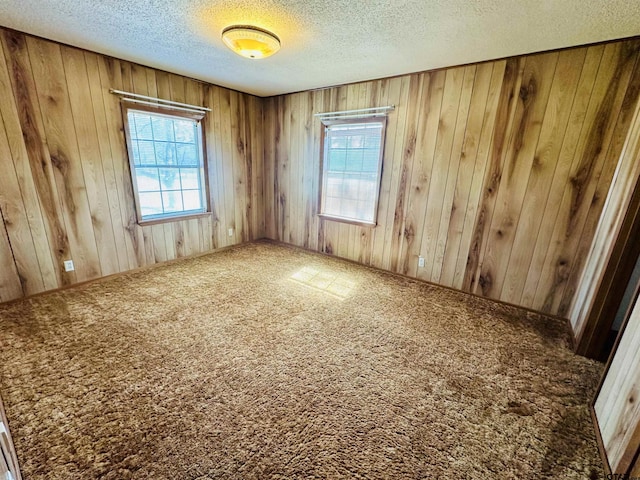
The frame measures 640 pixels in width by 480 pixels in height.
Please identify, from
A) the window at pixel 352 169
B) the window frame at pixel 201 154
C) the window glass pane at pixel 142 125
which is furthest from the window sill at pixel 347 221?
the window glass pane at pixel 142 125

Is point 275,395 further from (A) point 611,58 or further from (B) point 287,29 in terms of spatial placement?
(A) point 611,58

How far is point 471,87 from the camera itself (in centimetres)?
266

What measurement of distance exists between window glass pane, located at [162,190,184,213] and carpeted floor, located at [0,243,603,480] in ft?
3.89

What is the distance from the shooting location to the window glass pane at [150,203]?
10.7 feet

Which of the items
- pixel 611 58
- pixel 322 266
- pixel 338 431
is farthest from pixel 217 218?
pixel 611 58

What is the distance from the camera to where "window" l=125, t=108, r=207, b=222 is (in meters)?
3.11

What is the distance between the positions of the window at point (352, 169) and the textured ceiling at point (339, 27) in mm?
812

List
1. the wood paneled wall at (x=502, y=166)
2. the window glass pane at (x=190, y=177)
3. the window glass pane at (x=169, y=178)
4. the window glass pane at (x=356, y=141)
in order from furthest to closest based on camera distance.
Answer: the window glass pane at (x=190, y=177)
the window glass pane at (x=356, y=141)
the window glass pane at (x=169, y=178)
the wood paneled wall at (x=502, y=166)

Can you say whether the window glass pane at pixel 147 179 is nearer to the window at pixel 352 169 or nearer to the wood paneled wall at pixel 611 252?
the window at pixel 352 169

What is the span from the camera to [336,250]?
404 cm

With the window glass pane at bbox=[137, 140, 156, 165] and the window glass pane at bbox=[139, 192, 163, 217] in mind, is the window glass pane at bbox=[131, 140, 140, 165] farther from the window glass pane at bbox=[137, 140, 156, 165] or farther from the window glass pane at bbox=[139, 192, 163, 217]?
the window glass pane at bbox=[139, 192, 163, 217]

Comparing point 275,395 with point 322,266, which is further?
point 322,266

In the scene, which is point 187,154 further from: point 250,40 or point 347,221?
point 347,221

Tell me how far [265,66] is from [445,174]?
2299mm
